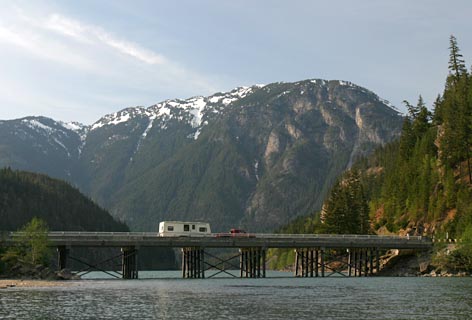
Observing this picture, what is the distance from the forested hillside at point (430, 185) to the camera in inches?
5374

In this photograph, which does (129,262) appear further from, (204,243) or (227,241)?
(227,241)

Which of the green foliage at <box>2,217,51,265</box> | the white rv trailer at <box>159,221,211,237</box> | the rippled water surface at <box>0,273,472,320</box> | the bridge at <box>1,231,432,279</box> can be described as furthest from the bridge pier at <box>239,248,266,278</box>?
the rippled water surface at <box>0,273,472,320</box>

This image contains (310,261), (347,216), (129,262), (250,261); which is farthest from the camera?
(347,216)

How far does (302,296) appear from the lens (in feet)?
236

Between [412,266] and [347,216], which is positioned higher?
[347,216]

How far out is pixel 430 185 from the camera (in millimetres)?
145500

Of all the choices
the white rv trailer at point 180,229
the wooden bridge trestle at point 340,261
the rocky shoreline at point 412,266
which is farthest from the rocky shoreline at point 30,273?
the rocky shoreline at point 412,266

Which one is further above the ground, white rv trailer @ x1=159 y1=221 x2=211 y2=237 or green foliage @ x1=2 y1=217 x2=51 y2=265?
white rv trailer @ x1=159 y1=221 x2=211 y2=237

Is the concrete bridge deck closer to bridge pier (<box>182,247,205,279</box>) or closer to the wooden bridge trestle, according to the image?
bridge pier (<box>182,247,205,279</box>)

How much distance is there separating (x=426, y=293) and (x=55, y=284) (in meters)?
48.5

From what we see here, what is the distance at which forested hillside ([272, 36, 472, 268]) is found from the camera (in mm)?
136500

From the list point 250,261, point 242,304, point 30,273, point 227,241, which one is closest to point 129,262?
point 227,241

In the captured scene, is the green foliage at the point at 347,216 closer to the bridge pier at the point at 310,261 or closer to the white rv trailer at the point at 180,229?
the bridge pier at the point at 310,261

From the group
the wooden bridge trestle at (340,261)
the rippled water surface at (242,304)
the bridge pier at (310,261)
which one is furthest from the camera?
the wooden bridge trestle at (340,261)
